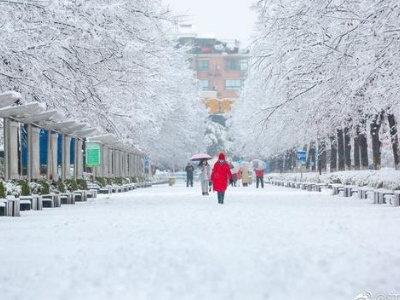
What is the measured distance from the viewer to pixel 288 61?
25.9 metres

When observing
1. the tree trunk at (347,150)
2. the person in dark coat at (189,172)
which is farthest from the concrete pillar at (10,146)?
the person in dark coat at (189,172)

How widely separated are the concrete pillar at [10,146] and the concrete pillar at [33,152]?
1.71 metres

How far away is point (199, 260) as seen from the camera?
9945 millimetres

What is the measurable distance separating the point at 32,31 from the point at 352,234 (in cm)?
1079

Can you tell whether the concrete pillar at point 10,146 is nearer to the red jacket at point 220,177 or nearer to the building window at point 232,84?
the red jacket at point 220,177

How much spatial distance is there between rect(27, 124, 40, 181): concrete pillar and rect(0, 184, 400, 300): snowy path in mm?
7678

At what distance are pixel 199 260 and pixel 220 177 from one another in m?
19.0

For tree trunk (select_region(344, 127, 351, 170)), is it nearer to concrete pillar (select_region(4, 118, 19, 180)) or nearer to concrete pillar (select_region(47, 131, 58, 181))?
concrete pillar (select_region(47, 131, 58, 181))

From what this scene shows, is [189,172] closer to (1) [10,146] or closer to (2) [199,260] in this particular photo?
(1) [10,146]

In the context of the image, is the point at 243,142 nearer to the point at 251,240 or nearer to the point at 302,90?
the point at 302,90

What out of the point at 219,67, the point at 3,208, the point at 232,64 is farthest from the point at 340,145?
the point at 232,64

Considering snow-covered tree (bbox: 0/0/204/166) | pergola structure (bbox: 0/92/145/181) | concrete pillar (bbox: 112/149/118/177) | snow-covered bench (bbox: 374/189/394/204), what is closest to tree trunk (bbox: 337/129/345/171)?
concrete pillar (bbox: 112/149/118/177)

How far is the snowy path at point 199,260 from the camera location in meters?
7.66

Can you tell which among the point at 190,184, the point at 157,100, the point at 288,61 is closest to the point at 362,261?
the point at 288,61
